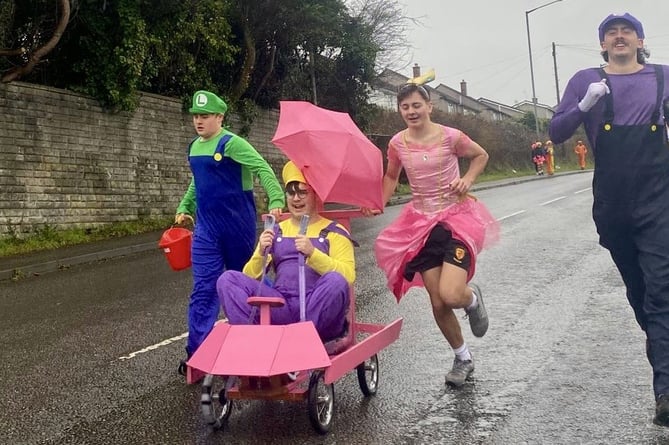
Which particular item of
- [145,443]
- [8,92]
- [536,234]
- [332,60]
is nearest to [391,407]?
[145,443]

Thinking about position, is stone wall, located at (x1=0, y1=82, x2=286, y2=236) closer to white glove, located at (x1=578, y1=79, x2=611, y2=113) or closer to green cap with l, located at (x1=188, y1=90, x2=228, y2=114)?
green cap with l, located at (x1=188, y1=90, x2=228, y2=114)

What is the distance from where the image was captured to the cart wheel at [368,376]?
4551mm

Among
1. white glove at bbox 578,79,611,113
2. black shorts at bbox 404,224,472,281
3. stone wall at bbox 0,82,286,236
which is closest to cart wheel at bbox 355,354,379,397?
black shorts at bbox 404,224,472,281

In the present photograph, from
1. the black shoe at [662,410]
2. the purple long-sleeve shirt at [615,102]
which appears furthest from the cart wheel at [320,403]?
the purple long-sleeve shirt at [615,102]

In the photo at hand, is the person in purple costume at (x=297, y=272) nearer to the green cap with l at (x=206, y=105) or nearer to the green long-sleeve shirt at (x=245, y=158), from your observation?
the green long-sleeve shirt at (x=245, y=158)

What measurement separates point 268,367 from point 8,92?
37.2 feet

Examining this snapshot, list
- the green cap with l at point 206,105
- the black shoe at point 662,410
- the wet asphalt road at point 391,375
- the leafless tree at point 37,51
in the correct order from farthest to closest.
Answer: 1. the leafless tree at point 37,51
2. the green cap with l at point 206,105
3. the wet asphalt road at point 391,375
4. the black shoe at point 662,410

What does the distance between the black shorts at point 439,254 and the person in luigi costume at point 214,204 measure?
111 centimetres

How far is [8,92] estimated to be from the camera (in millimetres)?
13133

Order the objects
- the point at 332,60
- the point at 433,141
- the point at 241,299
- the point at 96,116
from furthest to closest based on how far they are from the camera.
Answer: the point at 332,60, the point at 96,116, the point at 433,141, the point at 241,299

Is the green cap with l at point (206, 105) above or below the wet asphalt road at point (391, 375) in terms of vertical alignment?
above

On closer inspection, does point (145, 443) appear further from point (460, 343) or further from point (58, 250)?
point (58, 250)

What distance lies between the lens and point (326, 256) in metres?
4.32

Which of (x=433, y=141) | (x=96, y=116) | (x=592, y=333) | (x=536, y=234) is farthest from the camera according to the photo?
(x=96, y=116)
